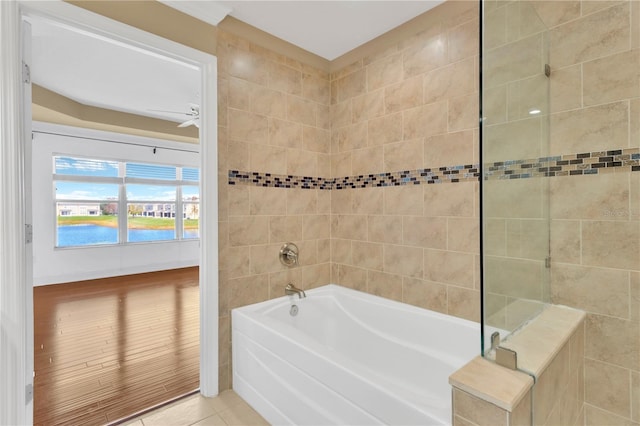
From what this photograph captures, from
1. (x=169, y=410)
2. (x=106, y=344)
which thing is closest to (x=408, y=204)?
(x=169, y=410)

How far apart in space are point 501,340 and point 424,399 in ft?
1.25

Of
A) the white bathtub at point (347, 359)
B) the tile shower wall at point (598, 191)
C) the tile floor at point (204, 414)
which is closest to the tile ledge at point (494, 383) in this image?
the white bathtub at point (347, 359)

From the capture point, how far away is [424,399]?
4.06ft

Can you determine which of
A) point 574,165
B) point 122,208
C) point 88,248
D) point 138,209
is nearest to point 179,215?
point 138,209

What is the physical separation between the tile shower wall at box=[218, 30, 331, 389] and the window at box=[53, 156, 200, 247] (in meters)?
2.87

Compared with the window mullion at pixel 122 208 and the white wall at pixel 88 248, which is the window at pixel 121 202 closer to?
the window mullion at pixel 122 208

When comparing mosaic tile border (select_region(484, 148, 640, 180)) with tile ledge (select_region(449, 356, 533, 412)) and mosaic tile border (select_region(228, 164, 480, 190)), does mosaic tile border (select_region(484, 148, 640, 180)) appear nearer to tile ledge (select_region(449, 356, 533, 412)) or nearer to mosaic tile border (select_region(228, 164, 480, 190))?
mosaic tile border (select_region(228, 164, 480, 190))

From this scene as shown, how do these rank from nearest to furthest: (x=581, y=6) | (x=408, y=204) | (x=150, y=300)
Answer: (x=581, y=6), (x=408, y=204), (x=150, y=300)

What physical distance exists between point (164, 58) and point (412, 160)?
71.0 inches

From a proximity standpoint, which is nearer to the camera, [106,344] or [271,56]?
[271,56]

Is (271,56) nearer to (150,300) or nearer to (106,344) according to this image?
(106,344)

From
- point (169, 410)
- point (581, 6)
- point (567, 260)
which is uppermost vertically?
point (581, 6)

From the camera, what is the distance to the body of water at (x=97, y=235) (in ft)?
18.0

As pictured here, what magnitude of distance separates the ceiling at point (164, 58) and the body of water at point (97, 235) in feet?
7.57
